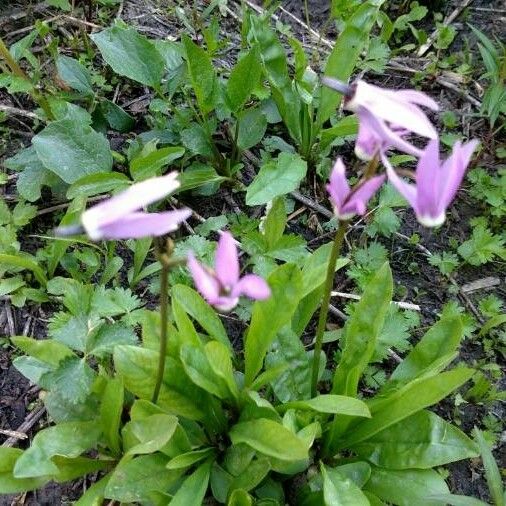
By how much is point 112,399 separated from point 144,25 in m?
2.05

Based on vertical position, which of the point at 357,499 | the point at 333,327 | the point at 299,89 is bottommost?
the point at 333,327

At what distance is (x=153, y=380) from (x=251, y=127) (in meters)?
1.27

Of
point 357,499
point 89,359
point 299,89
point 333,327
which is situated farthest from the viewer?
point 299,89

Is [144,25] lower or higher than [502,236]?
higher

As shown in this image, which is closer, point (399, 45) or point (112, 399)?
point (112, 399)

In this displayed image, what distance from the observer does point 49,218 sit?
2596 millimetres

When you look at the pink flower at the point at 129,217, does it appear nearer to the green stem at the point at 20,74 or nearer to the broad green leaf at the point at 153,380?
the broad green leaf at the point at 153,380

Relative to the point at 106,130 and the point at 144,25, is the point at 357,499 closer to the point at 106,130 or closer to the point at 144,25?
the point at 106,130

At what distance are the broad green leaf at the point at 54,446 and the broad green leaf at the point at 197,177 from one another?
1.01m

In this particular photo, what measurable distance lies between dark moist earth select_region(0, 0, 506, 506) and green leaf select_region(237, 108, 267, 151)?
222 mm

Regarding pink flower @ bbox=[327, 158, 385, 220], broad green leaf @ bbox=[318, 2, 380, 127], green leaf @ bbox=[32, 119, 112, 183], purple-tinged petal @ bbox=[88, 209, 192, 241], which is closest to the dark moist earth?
green leaf @ bbox=[32, 119, 112, 183]

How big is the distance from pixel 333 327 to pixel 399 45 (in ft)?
5.49

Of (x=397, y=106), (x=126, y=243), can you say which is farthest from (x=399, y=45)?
(x=397, y=106)

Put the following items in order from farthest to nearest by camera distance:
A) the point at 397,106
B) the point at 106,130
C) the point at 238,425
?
the point at 106,130, the point at 238,425, the point at 397,106
